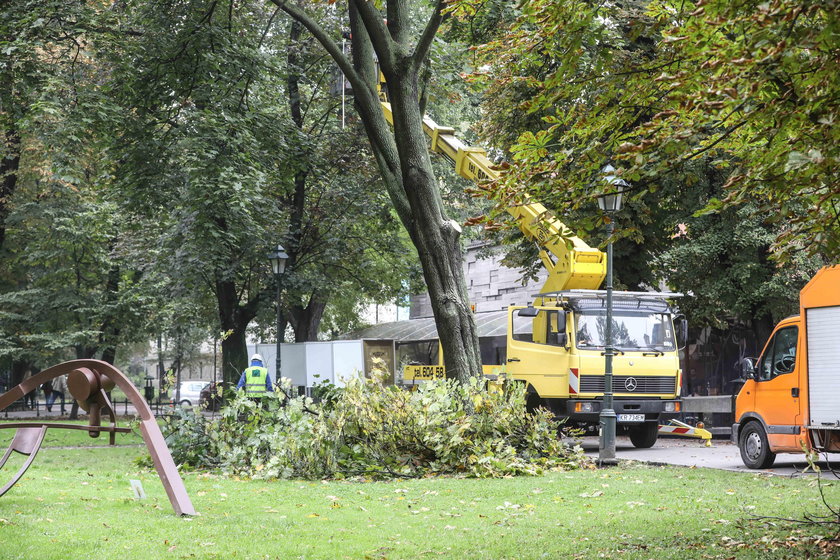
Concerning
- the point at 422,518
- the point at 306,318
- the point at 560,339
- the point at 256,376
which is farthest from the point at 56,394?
the point at 422,518

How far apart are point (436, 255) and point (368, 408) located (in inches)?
95.7

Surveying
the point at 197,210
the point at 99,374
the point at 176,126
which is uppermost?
the point at 176,126

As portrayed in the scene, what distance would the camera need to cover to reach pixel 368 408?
1398cm

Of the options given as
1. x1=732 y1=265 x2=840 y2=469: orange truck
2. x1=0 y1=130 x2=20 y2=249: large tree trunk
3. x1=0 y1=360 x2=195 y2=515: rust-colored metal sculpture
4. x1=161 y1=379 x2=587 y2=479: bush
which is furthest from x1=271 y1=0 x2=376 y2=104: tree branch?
x1=0 y1=130 x2=20 y2=249: large tree trunk

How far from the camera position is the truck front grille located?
59.8 ft

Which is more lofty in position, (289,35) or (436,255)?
(289,35)

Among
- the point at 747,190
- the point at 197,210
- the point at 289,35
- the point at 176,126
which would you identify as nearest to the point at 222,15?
the point at 176,126

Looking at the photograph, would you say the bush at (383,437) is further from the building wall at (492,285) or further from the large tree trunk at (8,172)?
the building wall at (492,285)

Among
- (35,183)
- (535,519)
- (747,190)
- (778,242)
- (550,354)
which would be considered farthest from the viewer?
(35,183)

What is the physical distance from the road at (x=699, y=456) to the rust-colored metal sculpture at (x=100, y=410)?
8.10 meters

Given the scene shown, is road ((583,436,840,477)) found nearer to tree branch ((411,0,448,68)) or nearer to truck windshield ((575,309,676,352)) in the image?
truck windshield ((575,309,676,352))

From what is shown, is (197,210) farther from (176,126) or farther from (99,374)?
(99,374)

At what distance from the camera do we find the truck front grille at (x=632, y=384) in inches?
718

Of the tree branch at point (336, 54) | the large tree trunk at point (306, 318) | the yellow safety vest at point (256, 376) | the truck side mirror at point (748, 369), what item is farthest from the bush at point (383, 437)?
the large tree trunk at point (306, 318)
